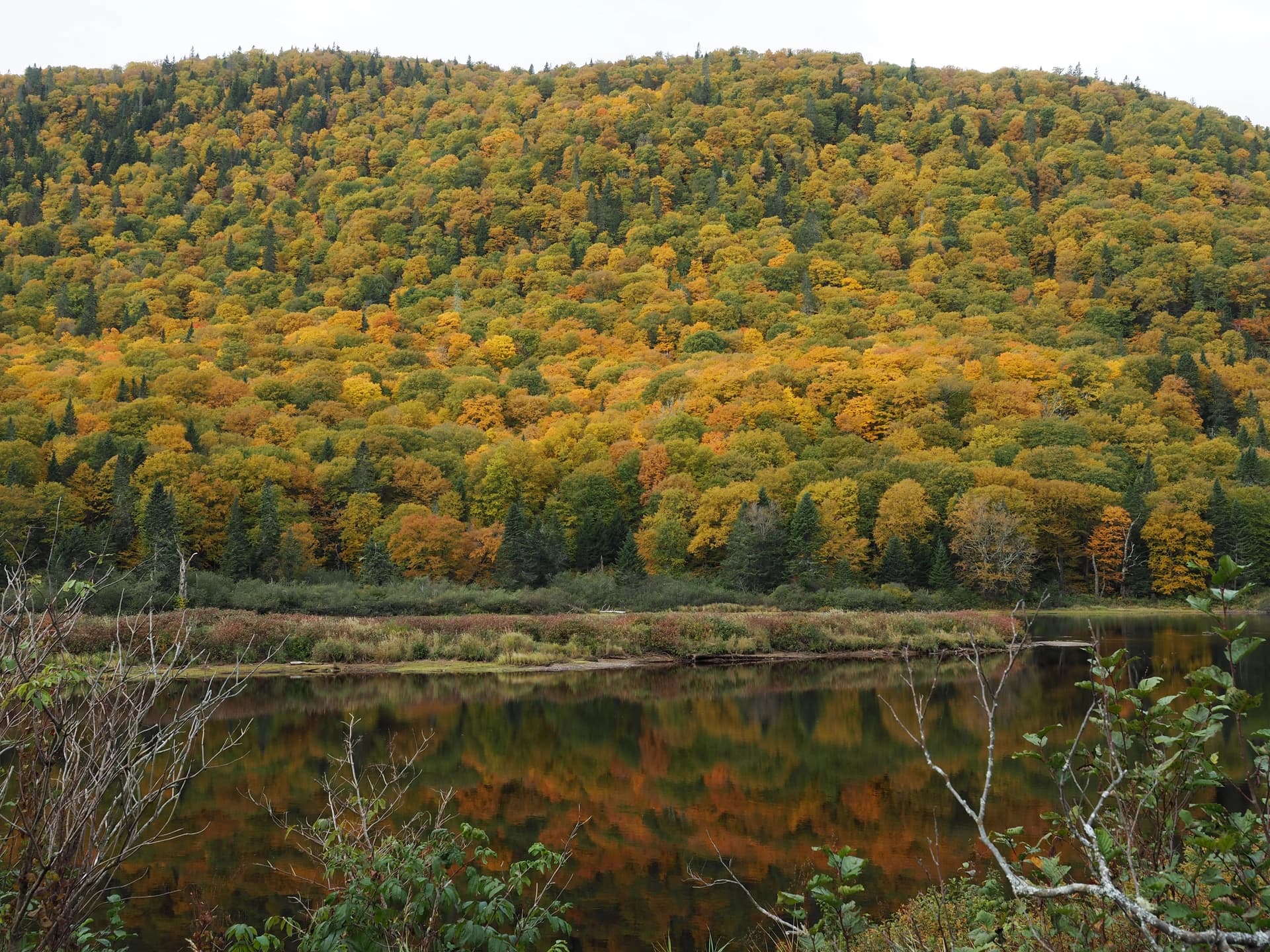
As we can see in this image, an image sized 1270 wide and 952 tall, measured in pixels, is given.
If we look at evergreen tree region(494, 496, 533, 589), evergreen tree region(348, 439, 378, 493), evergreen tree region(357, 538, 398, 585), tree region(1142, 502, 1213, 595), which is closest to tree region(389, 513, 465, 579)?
evergreen tree region(357, 538, 398, 585)

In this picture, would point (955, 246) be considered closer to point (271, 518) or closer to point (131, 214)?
point (271, 518)

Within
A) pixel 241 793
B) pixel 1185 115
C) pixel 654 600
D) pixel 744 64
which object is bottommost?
pixel 654 600

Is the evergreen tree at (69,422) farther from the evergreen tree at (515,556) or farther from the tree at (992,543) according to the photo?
the tree at (992,543)

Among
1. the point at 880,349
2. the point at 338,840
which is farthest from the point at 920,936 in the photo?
the point at 880,349

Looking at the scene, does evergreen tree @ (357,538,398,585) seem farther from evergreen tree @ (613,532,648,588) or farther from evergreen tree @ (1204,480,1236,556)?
evergreen tree @ (1204,480,1236,556)

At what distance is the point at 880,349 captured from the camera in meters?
91.6

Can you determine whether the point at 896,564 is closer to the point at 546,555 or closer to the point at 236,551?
the point at 546,555

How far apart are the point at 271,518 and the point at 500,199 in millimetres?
100562

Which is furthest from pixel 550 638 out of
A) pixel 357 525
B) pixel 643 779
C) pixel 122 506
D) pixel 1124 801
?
pixel 357 525

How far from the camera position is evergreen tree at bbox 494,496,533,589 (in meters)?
51.2

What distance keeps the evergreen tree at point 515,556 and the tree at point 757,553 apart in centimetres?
1079

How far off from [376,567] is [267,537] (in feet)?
22.6

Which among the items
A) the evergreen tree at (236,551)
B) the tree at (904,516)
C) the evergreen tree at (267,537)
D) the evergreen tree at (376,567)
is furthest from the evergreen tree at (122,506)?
the tree at (904,516)

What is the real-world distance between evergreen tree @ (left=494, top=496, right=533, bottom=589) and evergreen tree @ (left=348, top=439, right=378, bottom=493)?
55.2 ft
